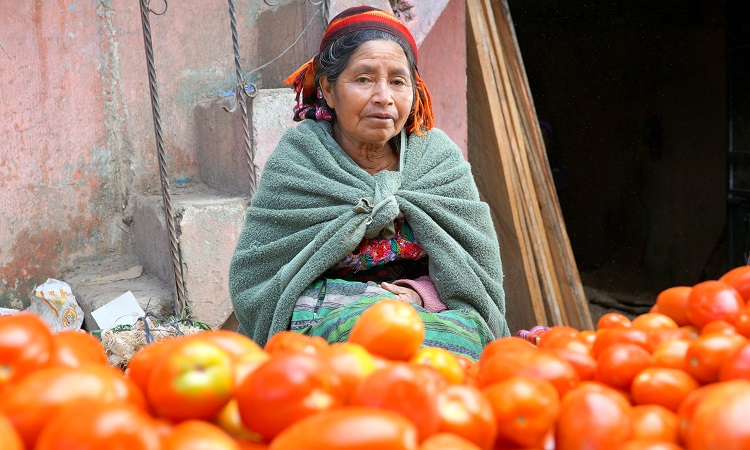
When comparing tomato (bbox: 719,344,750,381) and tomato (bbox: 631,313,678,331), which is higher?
tomato (bbox: 719,344,750,381)

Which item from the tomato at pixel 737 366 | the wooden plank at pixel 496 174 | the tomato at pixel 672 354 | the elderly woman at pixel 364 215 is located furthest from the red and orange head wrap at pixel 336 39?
the tomato at pixel 737 366

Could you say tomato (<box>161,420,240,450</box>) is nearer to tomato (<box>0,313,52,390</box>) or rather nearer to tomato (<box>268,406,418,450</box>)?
tomato (<box>268,406,418,450</box>)

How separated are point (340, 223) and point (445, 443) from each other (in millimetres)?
1621

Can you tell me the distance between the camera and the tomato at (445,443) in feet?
2.49

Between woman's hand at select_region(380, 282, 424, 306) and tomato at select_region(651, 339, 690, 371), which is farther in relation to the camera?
woman's hand at select_region(380, 282, 424, 306)

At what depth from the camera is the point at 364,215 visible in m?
2.36

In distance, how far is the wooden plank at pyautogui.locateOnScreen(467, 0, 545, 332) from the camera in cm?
404

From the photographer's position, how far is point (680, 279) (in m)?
6.73

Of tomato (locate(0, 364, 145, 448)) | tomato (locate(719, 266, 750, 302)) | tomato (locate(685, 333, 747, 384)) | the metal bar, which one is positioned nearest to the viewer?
tomato (locate(0, 364, 145, 448))

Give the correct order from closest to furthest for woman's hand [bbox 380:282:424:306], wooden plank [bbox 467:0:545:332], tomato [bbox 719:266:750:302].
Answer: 1. tomato [bbox 719:266:750:302]
2. woman's hand [bbox 380:282:424:306]
3. wooden plank [bbox 467:0:545:332]

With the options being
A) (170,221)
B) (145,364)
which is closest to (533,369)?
(145,364)

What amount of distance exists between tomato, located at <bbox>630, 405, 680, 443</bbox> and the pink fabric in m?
1.42

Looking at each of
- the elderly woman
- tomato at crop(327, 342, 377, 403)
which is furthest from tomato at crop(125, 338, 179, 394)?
the elderly woman

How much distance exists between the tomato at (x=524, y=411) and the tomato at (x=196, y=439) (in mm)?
316
